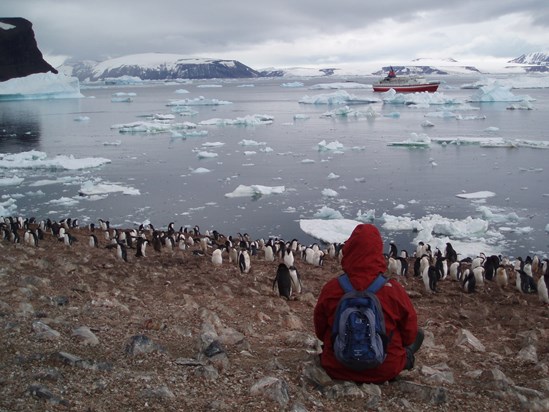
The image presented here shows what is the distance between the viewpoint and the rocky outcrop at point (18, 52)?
7250 cm

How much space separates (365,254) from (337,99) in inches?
1995

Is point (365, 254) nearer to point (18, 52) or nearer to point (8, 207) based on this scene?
point (8, 207)

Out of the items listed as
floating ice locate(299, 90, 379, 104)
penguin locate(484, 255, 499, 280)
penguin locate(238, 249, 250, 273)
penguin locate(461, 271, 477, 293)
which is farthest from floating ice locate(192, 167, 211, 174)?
floating ice locate(299, 90, 379, 104)

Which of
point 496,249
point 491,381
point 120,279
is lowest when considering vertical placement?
point 496,249

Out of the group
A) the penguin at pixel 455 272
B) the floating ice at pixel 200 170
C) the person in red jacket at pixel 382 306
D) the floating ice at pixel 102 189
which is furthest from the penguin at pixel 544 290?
the floating ice at pixel 200 170

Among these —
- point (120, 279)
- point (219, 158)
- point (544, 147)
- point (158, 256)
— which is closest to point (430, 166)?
point (544, 147)

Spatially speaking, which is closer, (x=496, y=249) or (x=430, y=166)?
(x=496, y=249)

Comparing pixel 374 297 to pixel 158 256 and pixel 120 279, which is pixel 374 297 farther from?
pixel 158 256

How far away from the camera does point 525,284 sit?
7.38 meters

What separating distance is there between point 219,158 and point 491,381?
65.0ft

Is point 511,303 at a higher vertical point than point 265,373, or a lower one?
lower

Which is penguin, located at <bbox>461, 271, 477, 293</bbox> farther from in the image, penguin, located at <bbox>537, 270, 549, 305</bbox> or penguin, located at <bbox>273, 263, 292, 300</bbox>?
penguin, located at <bbox>273, 263, 292, 300</bbox>

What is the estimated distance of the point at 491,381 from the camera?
3.22 meters

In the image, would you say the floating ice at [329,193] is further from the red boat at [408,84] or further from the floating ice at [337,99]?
the red boat at [408,84]
